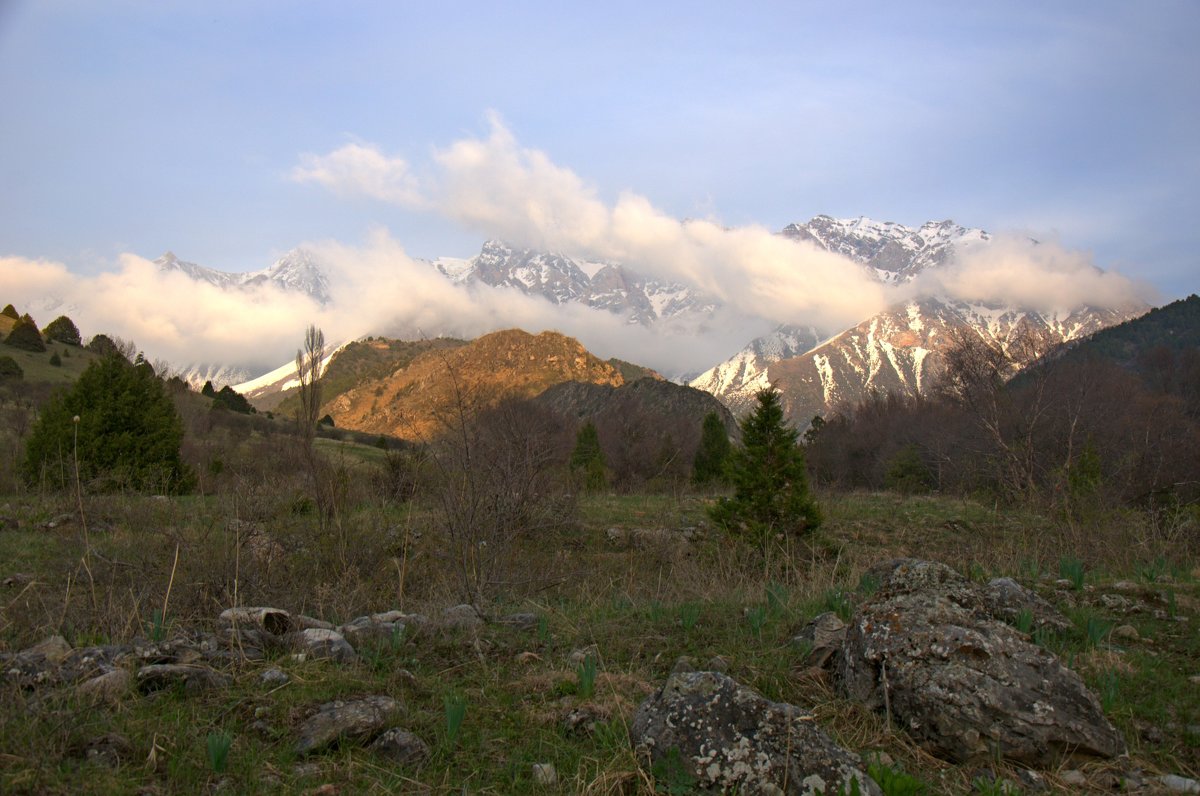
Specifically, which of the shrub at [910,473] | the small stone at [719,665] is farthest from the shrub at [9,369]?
the small stone at [719,665]

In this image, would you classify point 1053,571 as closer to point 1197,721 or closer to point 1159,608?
point 1159,608

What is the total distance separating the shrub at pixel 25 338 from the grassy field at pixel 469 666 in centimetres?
5430

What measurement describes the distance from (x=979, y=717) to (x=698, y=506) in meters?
17.4

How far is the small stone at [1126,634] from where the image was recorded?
470cm

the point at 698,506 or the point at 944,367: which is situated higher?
the point at 944,367

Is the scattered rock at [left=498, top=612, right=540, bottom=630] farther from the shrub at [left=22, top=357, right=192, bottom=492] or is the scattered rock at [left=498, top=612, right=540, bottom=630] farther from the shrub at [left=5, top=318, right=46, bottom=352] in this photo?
the shrub at [left=5, top=318, right=46, bottom=352]

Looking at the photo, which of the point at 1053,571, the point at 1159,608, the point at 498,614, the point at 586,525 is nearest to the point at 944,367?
the point at 586,525

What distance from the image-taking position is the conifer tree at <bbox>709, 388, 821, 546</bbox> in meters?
14.0

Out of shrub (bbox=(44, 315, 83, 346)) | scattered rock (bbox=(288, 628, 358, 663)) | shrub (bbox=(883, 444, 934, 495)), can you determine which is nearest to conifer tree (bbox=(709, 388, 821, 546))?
scattered rock (bbox=(288, 628, 358, 663))

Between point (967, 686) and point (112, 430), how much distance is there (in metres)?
18.5

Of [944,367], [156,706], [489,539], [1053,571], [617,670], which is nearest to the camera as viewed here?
[156,706]

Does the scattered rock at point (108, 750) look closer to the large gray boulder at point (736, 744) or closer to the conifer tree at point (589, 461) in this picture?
the large gray boulder at point (736, 744)

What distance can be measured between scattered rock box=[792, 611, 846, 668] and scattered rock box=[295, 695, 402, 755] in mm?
2341

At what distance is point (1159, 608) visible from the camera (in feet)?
17.6
